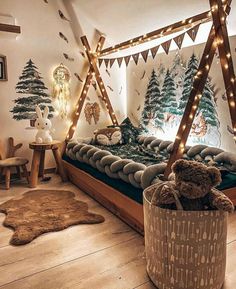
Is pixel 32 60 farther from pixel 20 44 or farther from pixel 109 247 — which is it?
pixel 109 247

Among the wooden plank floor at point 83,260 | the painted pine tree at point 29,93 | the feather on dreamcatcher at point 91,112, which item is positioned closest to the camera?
the wooden plank floor at point 83,260

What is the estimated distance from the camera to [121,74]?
4.82 metres

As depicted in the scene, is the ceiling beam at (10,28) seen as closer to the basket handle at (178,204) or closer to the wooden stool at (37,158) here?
the wooden stool at (37,158)

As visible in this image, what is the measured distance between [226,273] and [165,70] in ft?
9.60

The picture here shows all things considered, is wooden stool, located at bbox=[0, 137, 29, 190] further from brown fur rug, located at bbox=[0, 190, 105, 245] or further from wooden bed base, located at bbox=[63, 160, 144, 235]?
wooden bed base, located at bbox=[63, 160, 144, 235]

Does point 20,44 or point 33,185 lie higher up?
point 20,44

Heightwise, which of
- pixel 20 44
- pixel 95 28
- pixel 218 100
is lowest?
pixel 218 100

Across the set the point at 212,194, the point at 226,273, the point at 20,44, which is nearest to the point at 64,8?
the point at 20,44

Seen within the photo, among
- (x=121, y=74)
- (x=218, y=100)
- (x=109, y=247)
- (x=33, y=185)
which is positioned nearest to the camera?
(x=109, y=247)

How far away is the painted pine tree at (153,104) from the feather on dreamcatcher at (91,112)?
0.80 m

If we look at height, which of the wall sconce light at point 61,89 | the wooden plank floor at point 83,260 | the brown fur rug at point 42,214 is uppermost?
Result: the wall sconce light at point 61,89

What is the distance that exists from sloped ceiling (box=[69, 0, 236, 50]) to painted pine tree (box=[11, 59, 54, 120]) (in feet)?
3.95

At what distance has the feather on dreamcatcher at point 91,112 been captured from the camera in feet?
14.9

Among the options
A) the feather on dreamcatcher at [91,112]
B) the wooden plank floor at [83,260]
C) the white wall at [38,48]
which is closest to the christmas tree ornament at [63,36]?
the white wall at [38,48]
